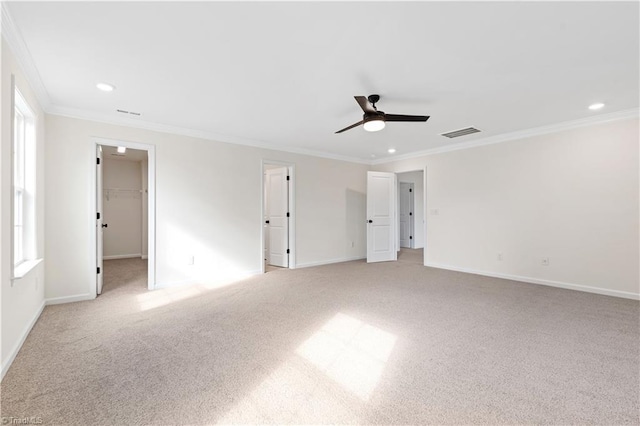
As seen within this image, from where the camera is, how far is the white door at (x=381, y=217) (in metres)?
6.55

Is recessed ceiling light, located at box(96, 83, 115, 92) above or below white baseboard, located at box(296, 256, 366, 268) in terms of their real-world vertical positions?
above

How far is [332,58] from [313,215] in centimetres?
395

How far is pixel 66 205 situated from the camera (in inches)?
144

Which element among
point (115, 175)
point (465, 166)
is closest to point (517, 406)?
point (465, 166)

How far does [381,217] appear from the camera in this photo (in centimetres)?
668

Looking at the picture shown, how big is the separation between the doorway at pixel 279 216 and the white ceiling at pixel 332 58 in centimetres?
196

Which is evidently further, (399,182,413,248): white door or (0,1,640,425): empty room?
(399,182,413,248): white door

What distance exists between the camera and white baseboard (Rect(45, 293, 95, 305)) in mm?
3545

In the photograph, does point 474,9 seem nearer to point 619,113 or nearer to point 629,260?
point 619,113

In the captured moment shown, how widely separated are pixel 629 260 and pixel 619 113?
1.89 m

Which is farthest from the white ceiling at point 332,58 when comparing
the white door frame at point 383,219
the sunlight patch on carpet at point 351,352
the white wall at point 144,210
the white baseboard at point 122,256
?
the white baseboard at point 122,256

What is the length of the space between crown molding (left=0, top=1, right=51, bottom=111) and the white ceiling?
4 cm

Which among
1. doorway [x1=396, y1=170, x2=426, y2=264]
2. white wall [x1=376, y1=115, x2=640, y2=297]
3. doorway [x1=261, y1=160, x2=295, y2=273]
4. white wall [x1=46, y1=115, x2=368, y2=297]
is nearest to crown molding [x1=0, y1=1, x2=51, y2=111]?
white wall [x1=46, y1=115, x2=368, y2=297]

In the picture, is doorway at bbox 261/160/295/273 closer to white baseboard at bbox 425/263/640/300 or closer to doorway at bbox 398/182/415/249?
white baseboard at bbox 425/263/640/300
